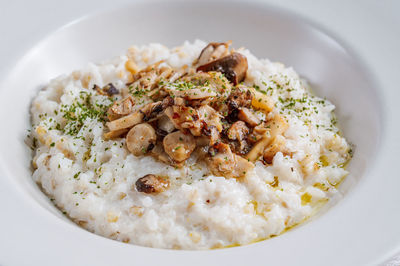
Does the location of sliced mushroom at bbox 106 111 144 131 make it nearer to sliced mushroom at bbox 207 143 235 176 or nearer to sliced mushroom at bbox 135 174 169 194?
sliced mushroom at bbox 135 174 169 194

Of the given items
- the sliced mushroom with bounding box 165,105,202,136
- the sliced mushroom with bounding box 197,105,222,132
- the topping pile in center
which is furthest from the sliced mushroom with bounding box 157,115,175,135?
the sliced mushroom with bounding box 197,105,222,132

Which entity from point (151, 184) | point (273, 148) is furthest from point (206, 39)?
point (151, 184)

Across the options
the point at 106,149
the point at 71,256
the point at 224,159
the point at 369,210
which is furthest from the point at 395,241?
the point at 106,149

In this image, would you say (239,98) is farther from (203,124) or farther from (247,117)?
(203,124)

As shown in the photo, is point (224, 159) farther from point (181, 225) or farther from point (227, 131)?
point (181, 225)

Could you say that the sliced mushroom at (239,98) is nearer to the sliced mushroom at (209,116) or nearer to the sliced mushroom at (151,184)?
the sliced mushroom at (209,116)

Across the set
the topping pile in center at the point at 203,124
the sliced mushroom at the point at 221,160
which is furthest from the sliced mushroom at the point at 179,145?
the sliced mushroom at the point at 221,160
